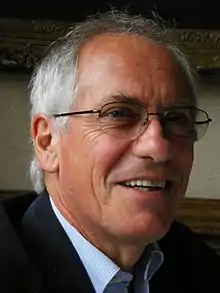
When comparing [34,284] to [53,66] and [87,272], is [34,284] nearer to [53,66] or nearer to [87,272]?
[87,272]

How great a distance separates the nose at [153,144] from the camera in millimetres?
1099

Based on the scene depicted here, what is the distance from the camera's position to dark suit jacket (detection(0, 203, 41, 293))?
105 cm

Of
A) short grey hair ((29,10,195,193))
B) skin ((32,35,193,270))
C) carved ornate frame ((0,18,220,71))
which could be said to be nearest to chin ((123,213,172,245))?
skin ((32,35,193,270))

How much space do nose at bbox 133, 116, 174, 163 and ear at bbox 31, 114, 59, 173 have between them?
15cm

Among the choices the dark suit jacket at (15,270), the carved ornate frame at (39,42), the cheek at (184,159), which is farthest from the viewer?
the carved ornate frame at (39,42)

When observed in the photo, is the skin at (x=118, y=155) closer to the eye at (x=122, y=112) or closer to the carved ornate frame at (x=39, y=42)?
the eye at (x=122, y=112)

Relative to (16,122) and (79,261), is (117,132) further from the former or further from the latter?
(16,122)

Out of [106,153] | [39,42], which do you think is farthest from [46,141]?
[39,42]

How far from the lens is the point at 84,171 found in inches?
44.2

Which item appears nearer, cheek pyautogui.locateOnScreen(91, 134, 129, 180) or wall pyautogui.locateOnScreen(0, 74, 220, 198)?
cheek pyautogui.locateOnScreen(91, 134, 129, 180)

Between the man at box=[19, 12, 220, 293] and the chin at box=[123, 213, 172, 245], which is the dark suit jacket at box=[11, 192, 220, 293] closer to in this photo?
the man at box=[19, 12, 220, 293]

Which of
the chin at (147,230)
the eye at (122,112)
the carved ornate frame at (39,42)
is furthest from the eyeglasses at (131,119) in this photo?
the carved ornate frame at (39,42)

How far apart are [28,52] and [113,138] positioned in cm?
82

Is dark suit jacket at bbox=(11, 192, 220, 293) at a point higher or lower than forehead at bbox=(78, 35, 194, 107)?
lower
